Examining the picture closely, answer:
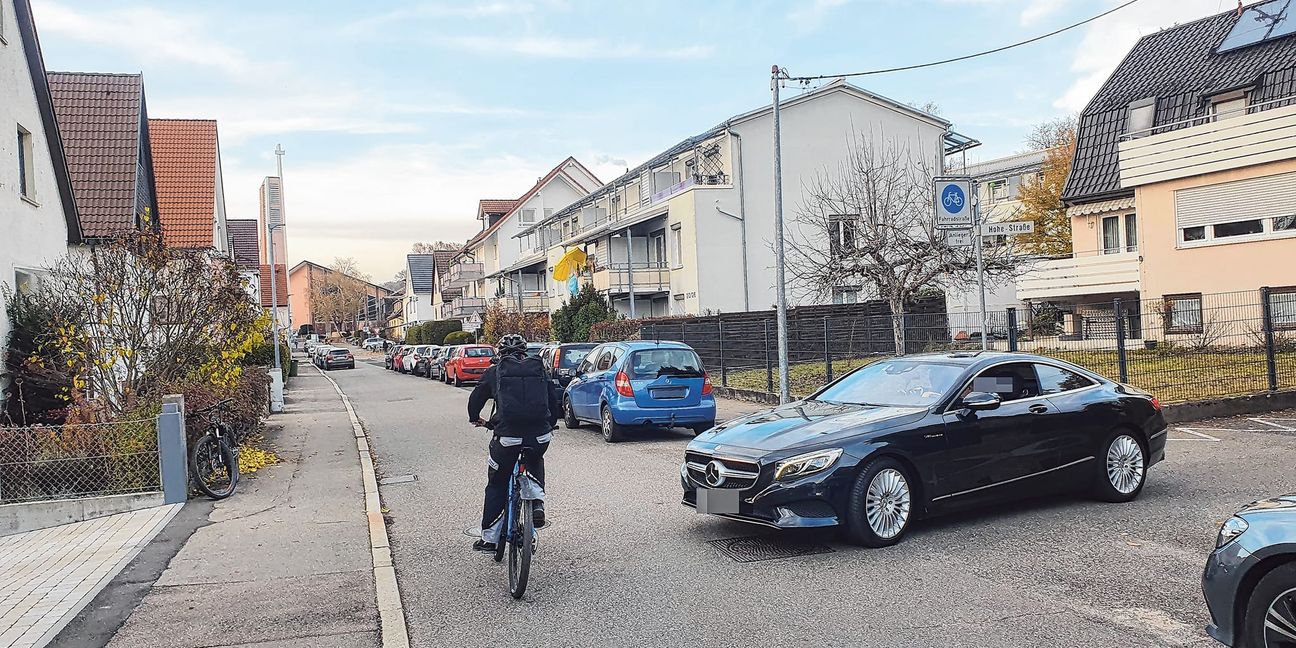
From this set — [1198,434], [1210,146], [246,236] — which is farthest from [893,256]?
[246,236]

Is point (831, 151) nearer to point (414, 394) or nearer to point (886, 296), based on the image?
point (886, 296)

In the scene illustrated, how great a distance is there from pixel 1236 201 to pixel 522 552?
68.2 feet

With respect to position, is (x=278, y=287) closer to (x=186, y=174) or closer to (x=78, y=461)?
(x=186, y=174)

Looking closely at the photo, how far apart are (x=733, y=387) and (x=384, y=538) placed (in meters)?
14.9

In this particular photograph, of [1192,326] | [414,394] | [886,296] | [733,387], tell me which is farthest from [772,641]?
[414,394]

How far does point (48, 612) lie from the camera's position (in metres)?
6.37

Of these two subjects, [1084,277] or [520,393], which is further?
[1084,277]

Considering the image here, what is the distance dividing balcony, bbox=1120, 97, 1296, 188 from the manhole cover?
59.7 ft

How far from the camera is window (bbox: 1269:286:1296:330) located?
1499 cm

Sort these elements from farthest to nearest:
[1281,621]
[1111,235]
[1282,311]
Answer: [1111,235]
[1282,311]
[1281,621]

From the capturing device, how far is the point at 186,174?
107ft

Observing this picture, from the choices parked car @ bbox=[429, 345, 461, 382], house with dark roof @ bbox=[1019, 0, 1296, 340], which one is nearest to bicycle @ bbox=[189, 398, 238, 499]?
house with dark roof @ bbox=[1019, 0, 1296, 340]

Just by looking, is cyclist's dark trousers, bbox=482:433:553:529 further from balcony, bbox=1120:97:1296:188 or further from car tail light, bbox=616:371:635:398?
balcony, bbox=1120:97:1296:188

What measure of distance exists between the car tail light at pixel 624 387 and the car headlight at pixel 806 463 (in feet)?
25.2
